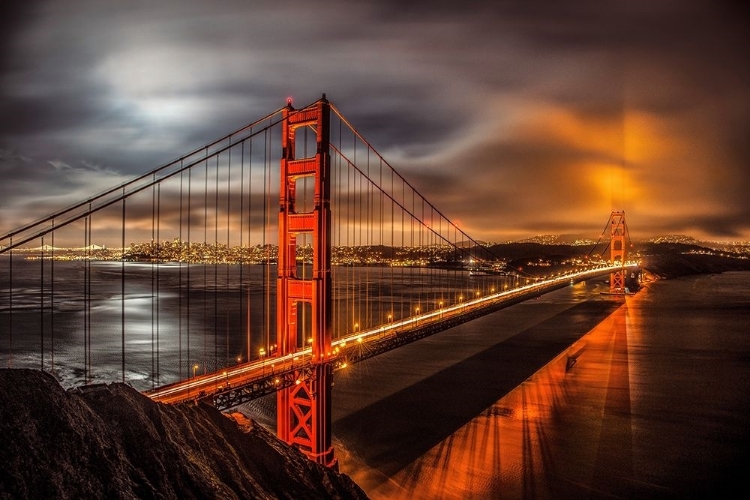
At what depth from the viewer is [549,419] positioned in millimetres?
18250

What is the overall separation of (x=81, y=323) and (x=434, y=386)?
38166 mm

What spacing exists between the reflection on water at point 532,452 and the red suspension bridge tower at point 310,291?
2.09 metres

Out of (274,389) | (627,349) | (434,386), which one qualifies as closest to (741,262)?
(627,349)

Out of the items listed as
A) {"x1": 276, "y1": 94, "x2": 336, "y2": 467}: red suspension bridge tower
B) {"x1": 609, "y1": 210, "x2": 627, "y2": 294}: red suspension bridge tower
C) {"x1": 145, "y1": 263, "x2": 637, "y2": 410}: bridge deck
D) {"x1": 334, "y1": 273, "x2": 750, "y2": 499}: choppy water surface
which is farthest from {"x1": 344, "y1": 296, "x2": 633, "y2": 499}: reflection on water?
{"x1": 609, "y1": 210, "x2": 627, "y2": 294}: red suspension bridge tower

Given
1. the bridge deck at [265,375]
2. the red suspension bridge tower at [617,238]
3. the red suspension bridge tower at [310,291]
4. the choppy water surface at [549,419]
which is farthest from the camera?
the red suspension bridge tower at [617,238]

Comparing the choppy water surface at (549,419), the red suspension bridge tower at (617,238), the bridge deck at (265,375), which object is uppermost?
the red suspension bridge tower at (617,238)

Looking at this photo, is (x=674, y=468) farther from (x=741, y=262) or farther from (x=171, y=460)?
(x=741, y=262)

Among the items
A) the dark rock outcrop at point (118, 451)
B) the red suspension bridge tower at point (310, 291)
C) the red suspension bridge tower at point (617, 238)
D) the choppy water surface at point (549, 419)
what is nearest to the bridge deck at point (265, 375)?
the red suspension bridge tower at point (310, 291)

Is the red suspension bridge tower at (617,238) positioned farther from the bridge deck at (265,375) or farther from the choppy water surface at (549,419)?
the bridge deck at (265,375)

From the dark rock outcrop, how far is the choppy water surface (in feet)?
17.4

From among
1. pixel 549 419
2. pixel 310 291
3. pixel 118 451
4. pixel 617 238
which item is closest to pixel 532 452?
pixel 549 419

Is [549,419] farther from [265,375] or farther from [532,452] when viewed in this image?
[265,375]

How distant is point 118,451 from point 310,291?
8398mm

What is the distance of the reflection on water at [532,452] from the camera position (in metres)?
13.4
